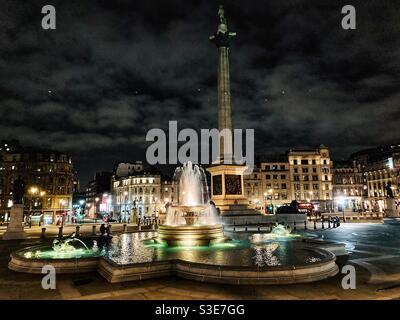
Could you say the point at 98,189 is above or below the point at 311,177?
below

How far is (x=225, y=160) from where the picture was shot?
35.6 m

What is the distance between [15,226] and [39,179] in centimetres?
5927

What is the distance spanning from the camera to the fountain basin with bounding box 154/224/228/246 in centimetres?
1561

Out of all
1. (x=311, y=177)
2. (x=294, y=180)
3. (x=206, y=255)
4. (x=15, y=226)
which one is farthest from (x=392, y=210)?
(x=15, y=226)

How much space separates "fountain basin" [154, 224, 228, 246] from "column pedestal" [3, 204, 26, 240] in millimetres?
15614

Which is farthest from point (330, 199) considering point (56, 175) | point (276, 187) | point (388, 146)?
point (56, 175)

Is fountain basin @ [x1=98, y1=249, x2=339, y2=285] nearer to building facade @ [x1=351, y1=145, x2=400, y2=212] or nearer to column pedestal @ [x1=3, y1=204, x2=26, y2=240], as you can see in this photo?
column pedestal @ [x1=3, y1=204, x2=26, y2=240]

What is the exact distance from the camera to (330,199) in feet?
291

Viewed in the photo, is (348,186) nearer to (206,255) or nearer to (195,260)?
(206,255)

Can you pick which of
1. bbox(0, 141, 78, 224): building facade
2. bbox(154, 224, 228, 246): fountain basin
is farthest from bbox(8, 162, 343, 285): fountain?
bbox(0, 141, 78, 224): building facade

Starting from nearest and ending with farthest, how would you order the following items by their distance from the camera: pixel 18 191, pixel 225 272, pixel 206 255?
pixel 225 272, pixel 206 255, pixel 18 191

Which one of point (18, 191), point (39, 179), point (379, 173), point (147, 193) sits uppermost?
point (379, 173)

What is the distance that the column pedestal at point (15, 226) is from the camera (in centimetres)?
2462
